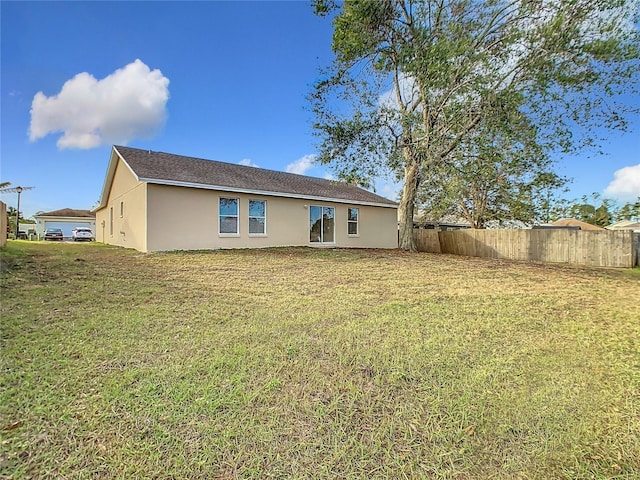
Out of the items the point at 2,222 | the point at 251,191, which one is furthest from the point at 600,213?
the point at 2,222

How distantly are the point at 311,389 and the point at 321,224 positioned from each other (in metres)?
13.1

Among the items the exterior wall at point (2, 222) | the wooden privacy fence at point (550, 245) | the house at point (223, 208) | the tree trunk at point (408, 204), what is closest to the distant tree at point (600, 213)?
the wooden privacy fence at point (550, 245)

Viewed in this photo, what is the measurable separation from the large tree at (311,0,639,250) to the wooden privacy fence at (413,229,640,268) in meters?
4.79

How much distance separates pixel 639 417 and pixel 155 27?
11923 millimetres

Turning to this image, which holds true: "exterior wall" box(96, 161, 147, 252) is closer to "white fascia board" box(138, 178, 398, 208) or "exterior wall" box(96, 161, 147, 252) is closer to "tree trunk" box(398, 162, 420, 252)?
"white fascia board" box(138, 178, 398, 208)

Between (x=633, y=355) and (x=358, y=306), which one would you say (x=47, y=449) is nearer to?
(x=358, y=306)

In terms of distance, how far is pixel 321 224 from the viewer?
51.2 ft

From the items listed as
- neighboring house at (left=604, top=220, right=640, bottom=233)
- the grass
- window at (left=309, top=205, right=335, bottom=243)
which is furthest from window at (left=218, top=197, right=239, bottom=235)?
neighboring house at (left=604, top=220, right=640, bottom=233)

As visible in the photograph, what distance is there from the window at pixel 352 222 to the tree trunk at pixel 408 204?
7.68 feet

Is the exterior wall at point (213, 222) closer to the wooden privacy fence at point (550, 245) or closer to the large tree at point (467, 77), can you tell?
the large tree at point (467, 77)

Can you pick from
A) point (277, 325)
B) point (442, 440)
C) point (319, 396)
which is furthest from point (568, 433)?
point (277, 325)

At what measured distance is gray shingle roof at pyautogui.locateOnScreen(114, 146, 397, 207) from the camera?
1158 cm

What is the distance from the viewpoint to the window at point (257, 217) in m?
13.3

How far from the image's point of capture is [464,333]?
3.86 meters
